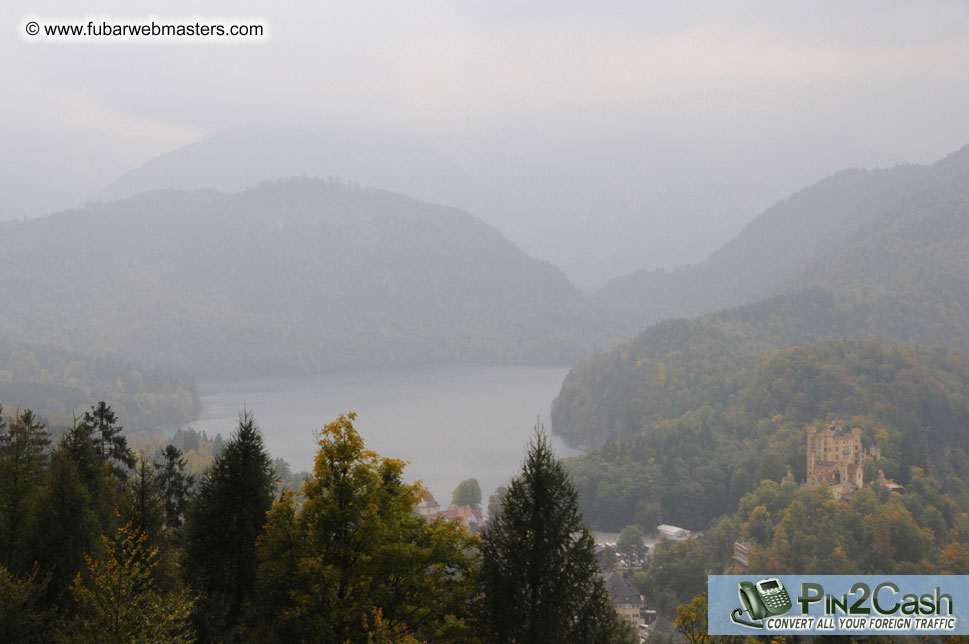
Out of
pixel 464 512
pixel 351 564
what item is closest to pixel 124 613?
pixel 351 564

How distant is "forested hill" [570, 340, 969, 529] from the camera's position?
61.3 meters

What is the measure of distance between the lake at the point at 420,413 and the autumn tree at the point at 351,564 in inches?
1820

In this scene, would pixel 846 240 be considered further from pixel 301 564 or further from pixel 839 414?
pixel 301 564

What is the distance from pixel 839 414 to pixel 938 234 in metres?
111

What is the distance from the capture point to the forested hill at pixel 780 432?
2414 inches

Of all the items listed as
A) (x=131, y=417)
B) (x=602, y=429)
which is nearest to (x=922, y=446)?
(x=602, y=429)

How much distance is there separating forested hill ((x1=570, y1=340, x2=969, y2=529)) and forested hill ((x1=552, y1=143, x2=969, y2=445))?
7.17 meters

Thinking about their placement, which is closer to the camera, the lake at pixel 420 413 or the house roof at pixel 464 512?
the house roof at pixel 464 512

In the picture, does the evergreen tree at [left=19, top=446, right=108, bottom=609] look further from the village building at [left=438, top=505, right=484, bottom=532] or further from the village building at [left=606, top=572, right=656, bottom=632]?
the village building at [left=438, top=505, right=484, bottom=532]

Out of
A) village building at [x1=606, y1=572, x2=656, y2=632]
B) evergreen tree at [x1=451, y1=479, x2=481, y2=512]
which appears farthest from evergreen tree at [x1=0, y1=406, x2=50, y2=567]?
evergreen tree at [x1=451, y1=479, x2=481, y2=512]

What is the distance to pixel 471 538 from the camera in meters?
11.6

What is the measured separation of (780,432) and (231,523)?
65978 millimetres

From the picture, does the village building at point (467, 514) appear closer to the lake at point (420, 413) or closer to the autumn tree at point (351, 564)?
the lake at point (420, 413)

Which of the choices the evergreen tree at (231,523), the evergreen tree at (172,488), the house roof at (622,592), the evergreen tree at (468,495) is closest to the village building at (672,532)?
the evergreen tree at (468,495)
